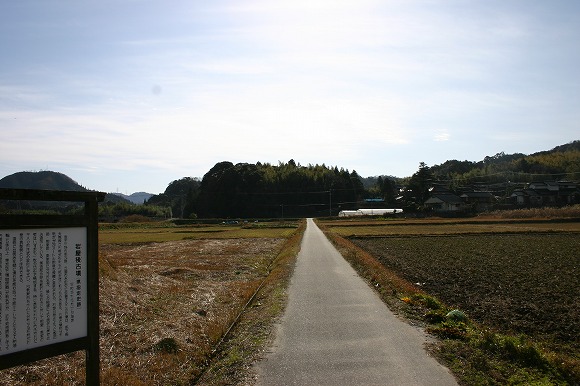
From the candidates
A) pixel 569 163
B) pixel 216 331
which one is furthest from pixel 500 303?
pixel 569 163

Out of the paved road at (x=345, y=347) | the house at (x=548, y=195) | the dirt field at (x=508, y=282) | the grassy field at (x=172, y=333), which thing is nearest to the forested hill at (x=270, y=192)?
the house at (x=548, y=195)

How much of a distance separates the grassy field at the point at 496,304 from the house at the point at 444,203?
2693 inches

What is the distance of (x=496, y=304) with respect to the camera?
534 inches

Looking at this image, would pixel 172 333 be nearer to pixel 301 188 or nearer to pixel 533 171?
pixel 301 188

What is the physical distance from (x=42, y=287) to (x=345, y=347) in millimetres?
5296

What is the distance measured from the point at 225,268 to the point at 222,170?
328 ft

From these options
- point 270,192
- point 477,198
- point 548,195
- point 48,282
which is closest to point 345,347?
point 48,282

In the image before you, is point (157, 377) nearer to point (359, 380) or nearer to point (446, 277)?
point (359, 380)

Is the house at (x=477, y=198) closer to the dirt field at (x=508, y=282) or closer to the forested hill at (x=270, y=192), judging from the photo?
the forested hill at (x=270, y=192)

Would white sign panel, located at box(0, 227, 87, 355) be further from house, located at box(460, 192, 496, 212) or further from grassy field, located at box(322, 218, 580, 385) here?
house, located at box(460, 192, 496, 212)

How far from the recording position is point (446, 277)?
63.3 ft

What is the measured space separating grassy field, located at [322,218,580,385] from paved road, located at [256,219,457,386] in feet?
1.66

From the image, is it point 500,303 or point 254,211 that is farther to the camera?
point 254,211

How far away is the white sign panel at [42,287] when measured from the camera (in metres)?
4.61
